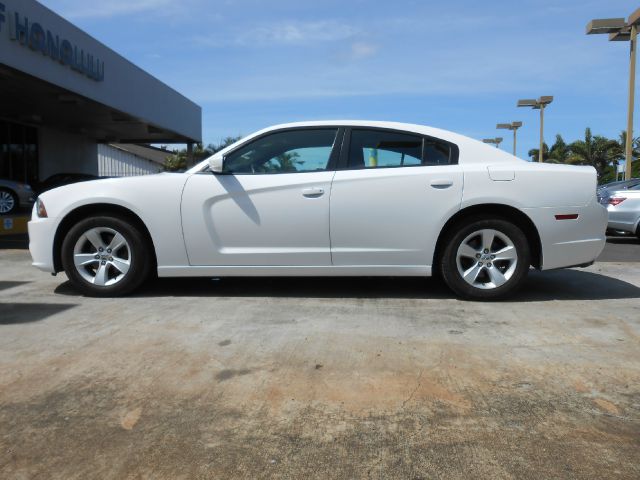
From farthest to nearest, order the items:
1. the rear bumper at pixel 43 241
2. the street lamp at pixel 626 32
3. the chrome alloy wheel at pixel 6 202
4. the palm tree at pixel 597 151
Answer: the palm tree at pixel 597 151
the street lamp at pixel 626 32
the chrome alloy wheel at pixel 6 202
the rear bumper at pixel 43 241

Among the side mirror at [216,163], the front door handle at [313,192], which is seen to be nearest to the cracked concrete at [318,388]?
the front door handle at [313,192]

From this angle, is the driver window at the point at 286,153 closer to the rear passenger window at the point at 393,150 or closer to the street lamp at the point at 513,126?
the rear passenger window at the point at 393,150

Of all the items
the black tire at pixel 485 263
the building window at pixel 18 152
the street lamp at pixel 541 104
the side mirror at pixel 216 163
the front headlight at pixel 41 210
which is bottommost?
the black tire at pixel 485 263

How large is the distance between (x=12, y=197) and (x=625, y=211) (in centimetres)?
1511

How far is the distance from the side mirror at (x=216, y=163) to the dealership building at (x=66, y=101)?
8.97 m

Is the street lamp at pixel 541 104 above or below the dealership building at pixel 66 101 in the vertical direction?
above

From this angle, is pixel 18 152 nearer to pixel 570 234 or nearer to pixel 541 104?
pixel 570 234

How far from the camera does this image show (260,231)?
15.8 ft

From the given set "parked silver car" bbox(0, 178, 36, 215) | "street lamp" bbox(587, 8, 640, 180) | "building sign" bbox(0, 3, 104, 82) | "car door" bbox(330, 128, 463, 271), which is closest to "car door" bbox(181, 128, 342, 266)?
"car door" bbox(330, 128, 463, 271)

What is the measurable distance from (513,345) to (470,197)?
58.5 inches

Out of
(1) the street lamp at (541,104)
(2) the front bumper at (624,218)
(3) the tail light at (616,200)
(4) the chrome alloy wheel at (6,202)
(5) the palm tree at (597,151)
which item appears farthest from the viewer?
(5) the palm tree at (597,151)

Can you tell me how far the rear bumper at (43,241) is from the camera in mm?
4984

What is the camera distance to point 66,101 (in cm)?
1638

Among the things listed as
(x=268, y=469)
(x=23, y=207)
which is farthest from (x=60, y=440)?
(x=23, y=207)
